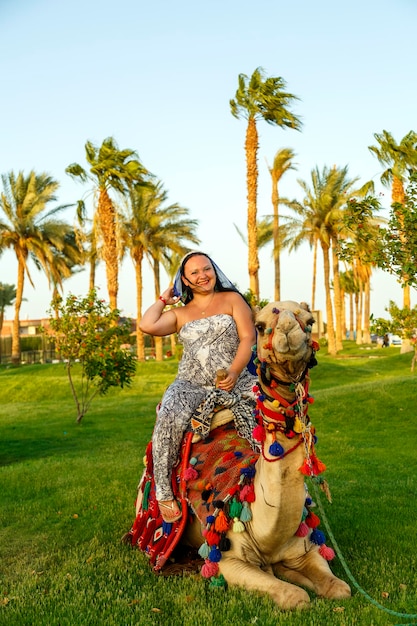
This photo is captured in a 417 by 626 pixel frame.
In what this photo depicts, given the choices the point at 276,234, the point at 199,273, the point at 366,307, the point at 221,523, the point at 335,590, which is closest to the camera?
the point at 335,590

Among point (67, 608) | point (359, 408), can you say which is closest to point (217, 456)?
point (67, 608)

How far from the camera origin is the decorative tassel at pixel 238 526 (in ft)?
14.1

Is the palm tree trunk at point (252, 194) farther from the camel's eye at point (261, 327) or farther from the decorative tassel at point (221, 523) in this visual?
the camel's eye at point (261, 327)

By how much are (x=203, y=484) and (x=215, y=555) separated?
54 cm

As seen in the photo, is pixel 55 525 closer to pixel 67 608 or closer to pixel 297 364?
pixel 67 608

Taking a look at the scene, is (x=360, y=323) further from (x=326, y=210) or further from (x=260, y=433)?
(x=260, y=433)

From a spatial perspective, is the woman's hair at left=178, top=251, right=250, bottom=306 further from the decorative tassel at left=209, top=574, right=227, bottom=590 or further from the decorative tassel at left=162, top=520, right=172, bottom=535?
the decorative tassel at left=209, top=574, right=227, bottom=590

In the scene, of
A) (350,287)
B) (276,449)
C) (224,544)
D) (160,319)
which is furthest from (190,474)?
(350,287)

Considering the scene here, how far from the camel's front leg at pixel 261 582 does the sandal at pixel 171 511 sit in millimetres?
716

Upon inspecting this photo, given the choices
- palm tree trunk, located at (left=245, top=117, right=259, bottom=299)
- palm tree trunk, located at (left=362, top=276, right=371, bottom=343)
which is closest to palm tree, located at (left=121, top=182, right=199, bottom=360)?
palm tree trunk, located at (left=245, top=117, right=259, bottom=299)

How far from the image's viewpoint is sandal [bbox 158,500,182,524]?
505 centimetres

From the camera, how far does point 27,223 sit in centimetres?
4041

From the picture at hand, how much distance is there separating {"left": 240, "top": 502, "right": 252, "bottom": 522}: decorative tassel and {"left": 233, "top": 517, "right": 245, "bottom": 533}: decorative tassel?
0.05 m

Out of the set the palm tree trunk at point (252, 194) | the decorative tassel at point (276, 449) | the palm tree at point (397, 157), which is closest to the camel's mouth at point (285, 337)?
the decorative tassel at point (276, 449)
